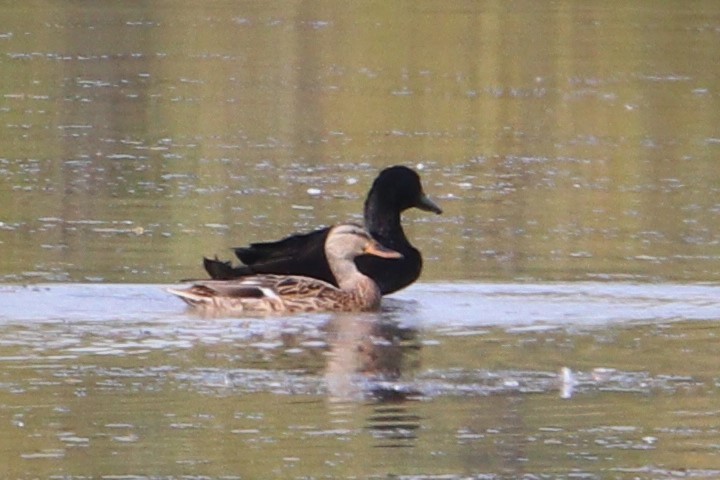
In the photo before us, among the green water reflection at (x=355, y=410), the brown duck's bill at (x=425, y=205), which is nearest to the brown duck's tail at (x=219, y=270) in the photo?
the green water reflection at (x=355, y=410)

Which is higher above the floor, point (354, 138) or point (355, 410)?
point (354, 138)

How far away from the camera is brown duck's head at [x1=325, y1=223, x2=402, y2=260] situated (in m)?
12.8

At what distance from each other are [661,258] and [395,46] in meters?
20.2

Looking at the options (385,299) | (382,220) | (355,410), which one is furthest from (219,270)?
(355,410)

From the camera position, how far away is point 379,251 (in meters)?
13.0

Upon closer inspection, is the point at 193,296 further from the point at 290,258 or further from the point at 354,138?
the point at 354,138

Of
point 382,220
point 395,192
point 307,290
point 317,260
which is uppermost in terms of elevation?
point 395,192

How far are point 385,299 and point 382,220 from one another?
2.45 feet

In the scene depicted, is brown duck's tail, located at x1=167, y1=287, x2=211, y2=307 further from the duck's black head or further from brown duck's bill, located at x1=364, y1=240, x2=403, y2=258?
the duck's black head

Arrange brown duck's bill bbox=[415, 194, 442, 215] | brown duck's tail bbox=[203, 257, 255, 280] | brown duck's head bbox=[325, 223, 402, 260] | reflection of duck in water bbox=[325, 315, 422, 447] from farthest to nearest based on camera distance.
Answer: brown duck's bill bbox=[415, 194, 442, 215] → brown duck's head bbox=[325, 223, 402, 260] → brown duck's tail bbox=[203, 257, 255, 280] → reflection of duck in water bbox=[325, 315, 422, 447]

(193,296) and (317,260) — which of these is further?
(317,260)

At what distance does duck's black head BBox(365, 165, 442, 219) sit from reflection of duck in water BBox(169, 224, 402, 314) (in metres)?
0.90

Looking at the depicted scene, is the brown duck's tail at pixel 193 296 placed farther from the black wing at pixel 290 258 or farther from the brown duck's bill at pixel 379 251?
the brown duck's bill at pixel 379 251

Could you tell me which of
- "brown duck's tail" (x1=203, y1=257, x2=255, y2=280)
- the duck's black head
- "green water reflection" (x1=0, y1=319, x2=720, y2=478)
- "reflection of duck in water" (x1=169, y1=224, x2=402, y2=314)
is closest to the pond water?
"green water reflection" (x1=0, y1=319, x2=720, y2=478)
